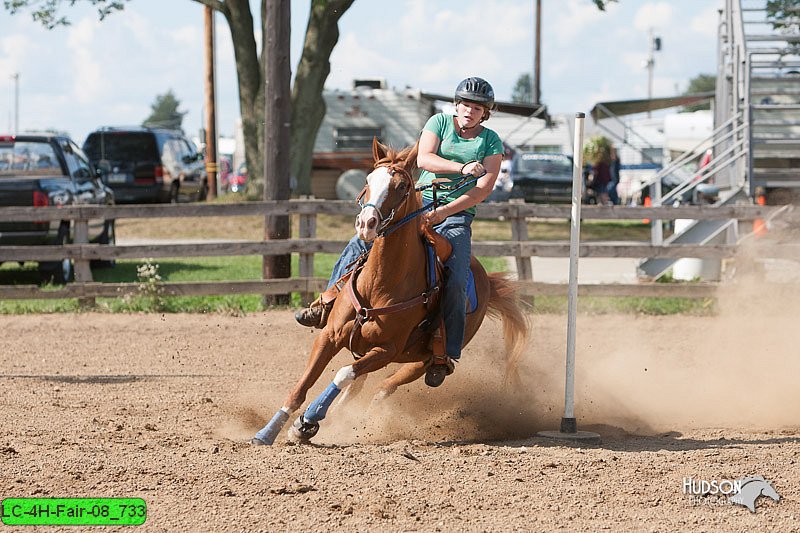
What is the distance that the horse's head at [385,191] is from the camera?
5742mm

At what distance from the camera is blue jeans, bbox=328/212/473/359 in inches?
268

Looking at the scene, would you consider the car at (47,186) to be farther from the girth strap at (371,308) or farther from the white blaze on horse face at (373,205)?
the white blaze on horse face at (373,205)

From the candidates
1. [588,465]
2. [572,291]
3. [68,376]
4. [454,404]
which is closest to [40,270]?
[68,376]

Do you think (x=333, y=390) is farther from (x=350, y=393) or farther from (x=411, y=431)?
(x=411, y=431)

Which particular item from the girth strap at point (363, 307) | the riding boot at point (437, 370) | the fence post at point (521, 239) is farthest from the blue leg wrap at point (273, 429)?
the fence post at point (521, 239)

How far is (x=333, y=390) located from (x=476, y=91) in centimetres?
205

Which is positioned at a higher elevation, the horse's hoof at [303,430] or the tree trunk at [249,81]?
the tree trunk at [249,81]

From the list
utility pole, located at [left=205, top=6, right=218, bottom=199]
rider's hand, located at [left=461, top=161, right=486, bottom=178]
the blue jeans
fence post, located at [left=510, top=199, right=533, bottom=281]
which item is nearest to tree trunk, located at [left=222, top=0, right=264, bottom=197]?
utility pole, located at [left=205, top=6, right=218, bottom=199]

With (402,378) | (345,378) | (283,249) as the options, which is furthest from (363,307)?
(283,249)

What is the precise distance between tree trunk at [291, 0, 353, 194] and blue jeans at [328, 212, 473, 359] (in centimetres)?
1662

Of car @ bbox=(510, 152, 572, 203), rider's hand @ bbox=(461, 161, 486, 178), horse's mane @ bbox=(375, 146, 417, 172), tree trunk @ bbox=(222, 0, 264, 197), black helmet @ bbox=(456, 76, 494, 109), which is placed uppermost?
tree trunk @ bbox=(222, 0, 264, 197)

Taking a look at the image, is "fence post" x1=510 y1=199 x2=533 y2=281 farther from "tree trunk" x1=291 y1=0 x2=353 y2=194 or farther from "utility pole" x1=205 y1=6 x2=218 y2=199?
"utility pole" x1=205 y1=6 x2=218 y2=199

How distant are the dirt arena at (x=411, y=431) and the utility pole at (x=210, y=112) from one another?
19946mm

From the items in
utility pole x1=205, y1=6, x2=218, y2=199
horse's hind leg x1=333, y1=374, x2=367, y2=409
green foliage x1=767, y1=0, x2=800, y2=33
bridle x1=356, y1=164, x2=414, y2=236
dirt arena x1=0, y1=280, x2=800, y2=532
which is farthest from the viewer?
utility pole x1=205, y1=6, x2=218, y2=199
